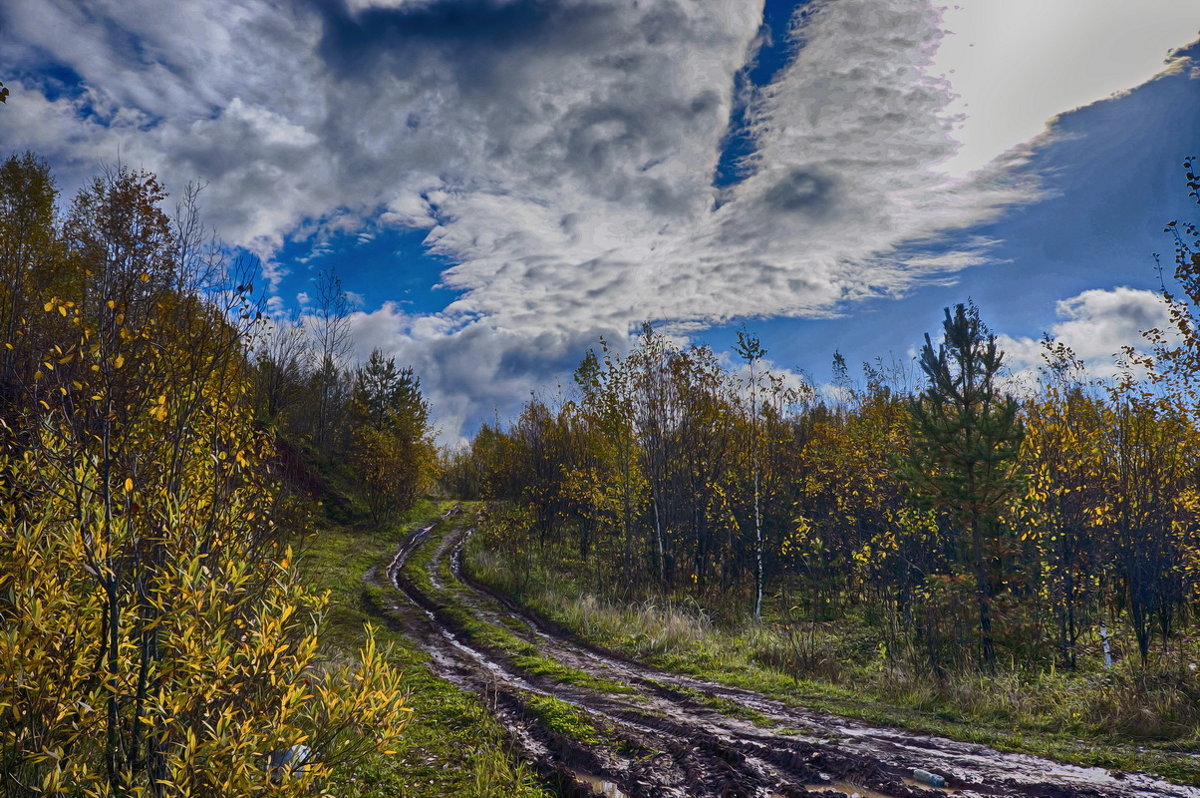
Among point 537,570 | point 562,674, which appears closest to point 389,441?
point 537,570

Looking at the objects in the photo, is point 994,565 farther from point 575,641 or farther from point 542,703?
point 542,703

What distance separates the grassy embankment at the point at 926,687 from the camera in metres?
7.37

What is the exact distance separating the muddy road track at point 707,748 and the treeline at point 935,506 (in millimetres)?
4909

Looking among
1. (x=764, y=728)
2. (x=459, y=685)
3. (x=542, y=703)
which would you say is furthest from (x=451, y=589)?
(x=764, y=728)

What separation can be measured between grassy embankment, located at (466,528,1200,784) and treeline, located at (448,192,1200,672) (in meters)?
1.21

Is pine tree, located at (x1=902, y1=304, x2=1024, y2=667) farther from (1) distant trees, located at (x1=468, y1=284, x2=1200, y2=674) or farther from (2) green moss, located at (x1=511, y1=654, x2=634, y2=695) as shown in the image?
(2) green moss, located at (x1=511, y1=654, x2=634, y2=695)

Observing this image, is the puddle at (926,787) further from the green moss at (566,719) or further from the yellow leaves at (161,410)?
the yellow leaves at (161,410)

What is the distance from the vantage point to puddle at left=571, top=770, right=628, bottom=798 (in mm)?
6084

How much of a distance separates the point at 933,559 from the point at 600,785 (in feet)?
45.1

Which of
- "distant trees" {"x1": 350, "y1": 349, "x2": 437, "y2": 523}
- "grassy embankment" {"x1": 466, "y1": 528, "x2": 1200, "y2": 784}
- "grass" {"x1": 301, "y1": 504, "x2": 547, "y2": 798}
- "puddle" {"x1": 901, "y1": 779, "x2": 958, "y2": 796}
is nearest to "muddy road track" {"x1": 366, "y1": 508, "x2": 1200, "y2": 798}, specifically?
"puddle" {"x1": 901, "y1": 779, "x2": 958, "y2": 796}

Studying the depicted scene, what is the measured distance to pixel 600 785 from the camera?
634 centimetres

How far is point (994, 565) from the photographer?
43.3ft

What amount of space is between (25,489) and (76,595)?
3.55ft

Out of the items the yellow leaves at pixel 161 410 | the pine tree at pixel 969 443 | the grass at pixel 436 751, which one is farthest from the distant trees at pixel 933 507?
the yellow leaves at pixel 161 410
